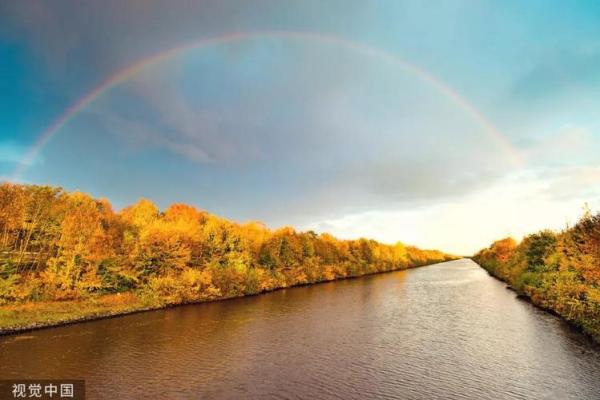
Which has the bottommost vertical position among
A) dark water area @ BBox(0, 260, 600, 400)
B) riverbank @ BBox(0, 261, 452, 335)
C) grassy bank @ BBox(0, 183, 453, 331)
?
dark water area @ BBox(0, 260, 600, 400)

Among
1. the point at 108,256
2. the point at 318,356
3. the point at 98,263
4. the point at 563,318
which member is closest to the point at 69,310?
the point at 98,263

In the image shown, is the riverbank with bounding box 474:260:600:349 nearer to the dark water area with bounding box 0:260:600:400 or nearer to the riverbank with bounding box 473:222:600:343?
the riverbank with bounding box 473:222:600:343

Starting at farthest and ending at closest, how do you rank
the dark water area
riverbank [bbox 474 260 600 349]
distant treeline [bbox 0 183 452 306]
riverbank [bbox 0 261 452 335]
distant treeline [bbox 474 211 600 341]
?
Answer: distant treeline [bbox 0 183 452 306]
riverbank [bbox 0 261 452 335]
distant treeline [bbox 474 211 600 341]
riverbank [bbox 474 260 600 349]
the dark water area

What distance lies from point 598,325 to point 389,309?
89.6ft

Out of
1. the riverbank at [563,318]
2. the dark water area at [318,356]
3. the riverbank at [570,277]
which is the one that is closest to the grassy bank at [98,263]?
the dark water area at [318,356]

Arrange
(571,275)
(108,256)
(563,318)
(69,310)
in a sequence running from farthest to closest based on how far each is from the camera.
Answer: (108,256) → (69,310) → (563,318) → (571,275)

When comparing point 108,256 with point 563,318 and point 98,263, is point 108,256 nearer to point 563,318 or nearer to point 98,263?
point 98,263

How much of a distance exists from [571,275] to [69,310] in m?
64.4

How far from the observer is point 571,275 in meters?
46.1

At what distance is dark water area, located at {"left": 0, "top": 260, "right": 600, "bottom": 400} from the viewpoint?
81.7 ft

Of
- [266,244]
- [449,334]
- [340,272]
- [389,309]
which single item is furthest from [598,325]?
[340,272]

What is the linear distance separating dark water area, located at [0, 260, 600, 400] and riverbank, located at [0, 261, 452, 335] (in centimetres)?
222

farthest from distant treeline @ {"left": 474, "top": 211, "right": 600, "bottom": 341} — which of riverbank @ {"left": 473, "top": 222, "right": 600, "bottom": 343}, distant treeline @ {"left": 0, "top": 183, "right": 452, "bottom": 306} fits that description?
distant treeline @ {"left": 0, "top": 183, "right": 452, "bottom": 306}

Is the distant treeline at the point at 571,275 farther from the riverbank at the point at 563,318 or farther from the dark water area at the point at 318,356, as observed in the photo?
the dark water area at the point at 318,356
